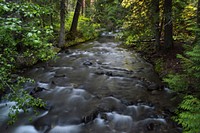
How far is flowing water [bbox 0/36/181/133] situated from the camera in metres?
6.27

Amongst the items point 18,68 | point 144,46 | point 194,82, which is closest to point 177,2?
point 144,46

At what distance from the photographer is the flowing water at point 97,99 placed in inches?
247

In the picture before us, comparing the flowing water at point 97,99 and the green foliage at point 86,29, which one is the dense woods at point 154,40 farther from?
the green foliage at point 86,29

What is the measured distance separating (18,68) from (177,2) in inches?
328

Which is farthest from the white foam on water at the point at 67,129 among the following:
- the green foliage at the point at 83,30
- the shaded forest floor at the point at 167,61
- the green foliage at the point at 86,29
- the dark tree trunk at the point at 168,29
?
the green foliage at the point at 86,29

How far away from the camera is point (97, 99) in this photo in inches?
311

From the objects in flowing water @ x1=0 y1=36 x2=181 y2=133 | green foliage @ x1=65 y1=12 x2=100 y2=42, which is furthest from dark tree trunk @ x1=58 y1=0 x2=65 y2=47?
flowing water @ x1=0 y1=36 x2=181 y2=133

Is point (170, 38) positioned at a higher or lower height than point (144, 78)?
higher

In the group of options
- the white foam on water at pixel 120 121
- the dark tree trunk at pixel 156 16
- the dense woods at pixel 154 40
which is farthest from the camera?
the dark tree trunk at pixel 156 16

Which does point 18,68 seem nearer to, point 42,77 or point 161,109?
point 42,77

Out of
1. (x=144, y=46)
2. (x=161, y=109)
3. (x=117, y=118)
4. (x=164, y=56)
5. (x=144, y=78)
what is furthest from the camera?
(x=144, y=46)

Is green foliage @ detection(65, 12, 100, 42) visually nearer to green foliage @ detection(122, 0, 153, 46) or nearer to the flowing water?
green foliage @ detection(122, 0, 153, 46)

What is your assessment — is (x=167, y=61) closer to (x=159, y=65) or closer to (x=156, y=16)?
(x=159, y=65)

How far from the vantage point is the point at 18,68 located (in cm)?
1068
